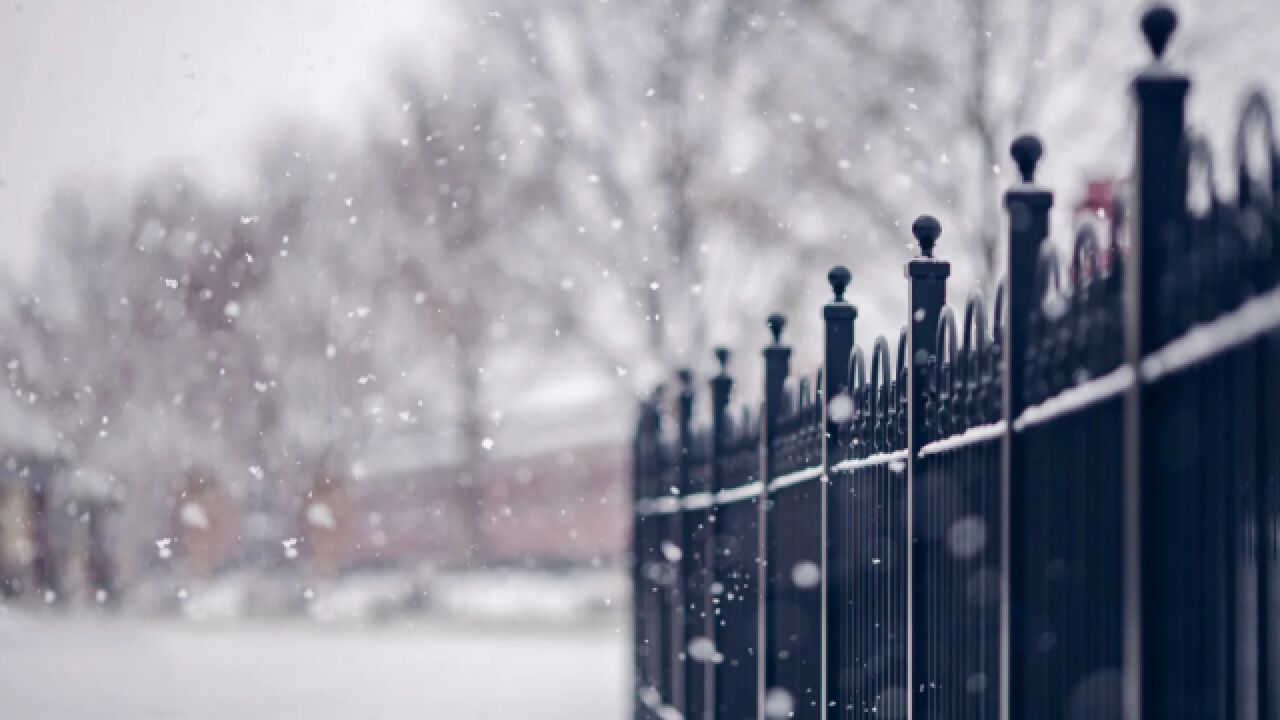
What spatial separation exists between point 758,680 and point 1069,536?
Result: 306 centimetres

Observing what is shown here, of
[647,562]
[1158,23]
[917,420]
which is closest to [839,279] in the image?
[917,420]

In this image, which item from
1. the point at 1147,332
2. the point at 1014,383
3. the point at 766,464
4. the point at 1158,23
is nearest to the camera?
the point at 1147,332

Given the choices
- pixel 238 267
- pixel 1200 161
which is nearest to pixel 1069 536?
pixel 1200 161

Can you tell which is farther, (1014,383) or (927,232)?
(927,232)

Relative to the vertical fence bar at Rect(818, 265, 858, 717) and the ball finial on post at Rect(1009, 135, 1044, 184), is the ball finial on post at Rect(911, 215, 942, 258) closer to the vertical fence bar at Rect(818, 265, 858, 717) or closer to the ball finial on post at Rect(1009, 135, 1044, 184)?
the vertical fence bar at Rect(818, 265, 858, 717)

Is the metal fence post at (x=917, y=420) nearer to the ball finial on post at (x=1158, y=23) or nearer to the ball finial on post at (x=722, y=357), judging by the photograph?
the ball finial on post at (x=1158, y=23)

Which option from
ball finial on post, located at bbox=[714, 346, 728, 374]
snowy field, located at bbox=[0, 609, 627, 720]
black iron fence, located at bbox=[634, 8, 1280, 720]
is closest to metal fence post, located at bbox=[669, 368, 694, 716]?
ball finial on post, located at bbox=[714, 346, 728, 374]

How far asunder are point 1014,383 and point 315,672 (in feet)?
58.5

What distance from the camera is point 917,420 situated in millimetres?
3441

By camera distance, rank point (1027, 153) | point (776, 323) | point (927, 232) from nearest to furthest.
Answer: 1. point (1027, 153)
2. point (927, 232)
3. point (776, 323)

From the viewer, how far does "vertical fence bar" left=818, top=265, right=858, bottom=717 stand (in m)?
4.20

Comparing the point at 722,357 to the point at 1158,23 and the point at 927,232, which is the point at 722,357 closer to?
the point at 927,232

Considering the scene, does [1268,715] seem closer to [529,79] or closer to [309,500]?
[529,79]

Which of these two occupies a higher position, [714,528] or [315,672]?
[714,528]
